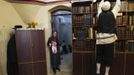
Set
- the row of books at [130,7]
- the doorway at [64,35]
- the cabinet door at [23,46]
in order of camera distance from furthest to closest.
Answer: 1. the doorway at [64,35]
2. the cabinet door at [23,46]
3. the row of books at [130,7]

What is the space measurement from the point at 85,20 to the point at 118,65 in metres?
1.26

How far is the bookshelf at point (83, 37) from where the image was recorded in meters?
4.32

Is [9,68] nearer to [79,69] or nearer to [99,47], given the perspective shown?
[79,69]

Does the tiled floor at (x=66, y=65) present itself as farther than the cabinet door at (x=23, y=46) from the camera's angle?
Yes

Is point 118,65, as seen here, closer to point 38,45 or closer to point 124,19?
point 124,19

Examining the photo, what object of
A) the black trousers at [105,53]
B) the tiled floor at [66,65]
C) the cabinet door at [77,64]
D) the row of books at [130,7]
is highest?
the row of books at [130,7]

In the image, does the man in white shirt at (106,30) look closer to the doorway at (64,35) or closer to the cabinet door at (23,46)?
the cabinet door at (23,46)

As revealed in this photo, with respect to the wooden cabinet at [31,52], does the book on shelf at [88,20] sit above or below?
A: above

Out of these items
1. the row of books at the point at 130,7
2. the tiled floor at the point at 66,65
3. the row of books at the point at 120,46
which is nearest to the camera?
the row of books at the point at 130,7

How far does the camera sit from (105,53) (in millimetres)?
3496

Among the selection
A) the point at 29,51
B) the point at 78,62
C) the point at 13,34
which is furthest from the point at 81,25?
the point at 13,34

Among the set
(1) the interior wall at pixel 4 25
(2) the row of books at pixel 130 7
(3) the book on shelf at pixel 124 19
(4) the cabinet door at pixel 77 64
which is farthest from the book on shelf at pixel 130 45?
(1) the interior wall at pixel 4 25

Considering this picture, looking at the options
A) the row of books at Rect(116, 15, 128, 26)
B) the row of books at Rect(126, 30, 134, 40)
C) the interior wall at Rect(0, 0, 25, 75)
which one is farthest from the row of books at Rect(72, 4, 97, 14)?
the interior wall at Rect(0, 0, 25, 75)

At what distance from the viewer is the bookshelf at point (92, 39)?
4.12m
